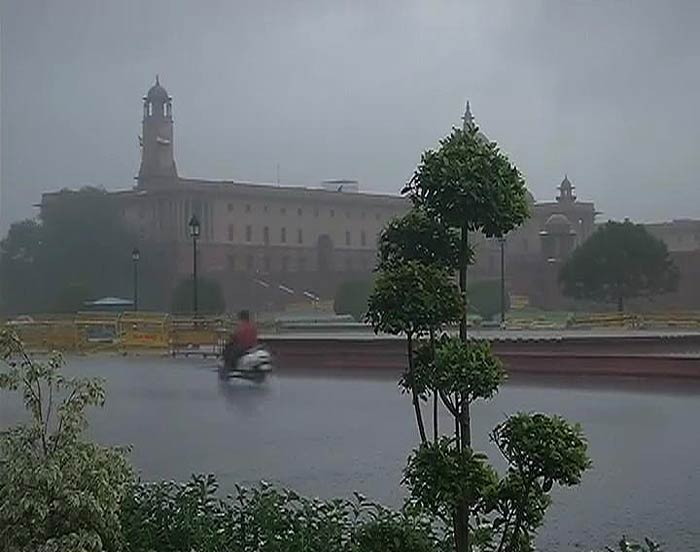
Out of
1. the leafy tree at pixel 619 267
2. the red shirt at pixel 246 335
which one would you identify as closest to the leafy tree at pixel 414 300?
the leafy tree at pixel 619 267

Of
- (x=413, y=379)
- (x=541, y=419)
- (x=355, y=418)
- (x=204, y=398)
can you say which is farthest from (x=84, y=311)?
(x=541, y=419)

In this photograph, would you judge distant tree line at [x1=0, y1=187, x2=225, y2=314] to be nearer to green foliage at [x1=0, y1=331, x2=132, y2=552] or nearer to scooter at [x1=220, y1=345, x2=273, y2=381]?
scooter at [x1=220, y1=345, x2=273, y2=381]

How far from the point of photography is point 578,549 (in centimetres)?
295

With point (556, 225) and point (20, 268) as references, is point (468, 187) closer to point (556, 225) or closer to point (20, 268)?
point (556, 225)

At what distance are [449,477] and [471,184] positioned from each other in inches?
21.9

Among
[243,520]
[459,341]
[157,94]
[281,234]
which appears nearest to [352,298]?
[281,234]

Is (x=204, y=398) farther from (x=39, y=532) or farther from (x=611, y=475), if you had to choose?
(x=611, y=475)

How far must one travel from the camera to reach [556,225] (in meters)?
3.05

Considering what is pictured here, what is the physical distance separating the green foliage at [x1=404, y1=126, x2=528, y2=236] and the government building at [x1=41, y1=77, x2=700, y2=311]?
64cm

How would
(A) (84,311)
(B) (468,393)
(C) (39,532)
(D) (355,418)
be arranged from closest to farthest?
(B) (468,393) → (C) (39,532) → (D) (355,418) → (A) (84,311)

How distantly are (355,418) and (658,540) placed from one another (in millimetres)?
875

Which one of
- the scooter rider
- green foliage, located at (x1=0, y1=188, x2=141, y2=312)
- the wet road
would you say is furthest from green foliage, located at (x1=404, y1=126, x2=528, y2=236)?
green foliage, located at (x1=0, y1=188, x2=141, y2=312)

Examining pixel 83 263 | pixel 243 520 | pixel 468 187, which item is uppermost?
pixel 468 187

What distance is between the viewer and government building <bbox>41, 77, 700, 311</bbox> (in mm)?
3061
